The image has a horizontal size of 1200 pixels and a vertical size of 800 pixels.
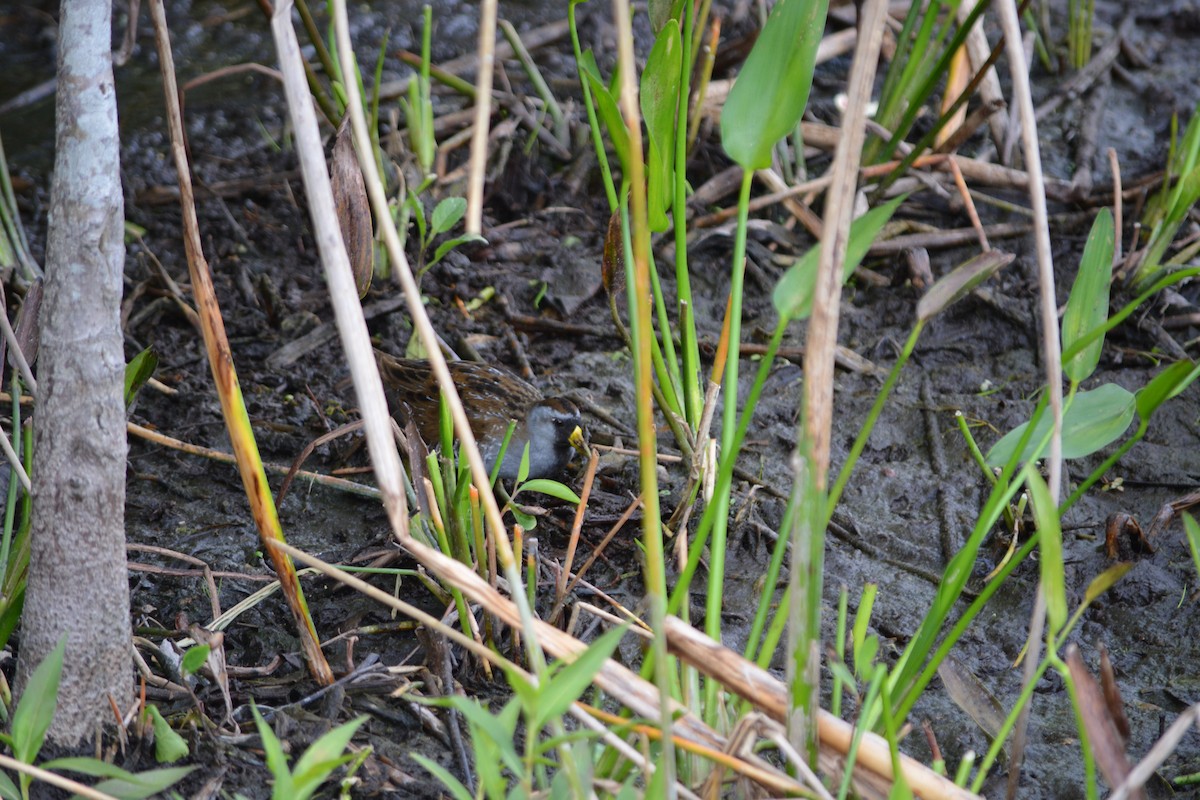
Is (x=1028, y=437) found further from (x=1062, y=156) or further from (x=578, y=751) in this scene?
(x=1062, y=156)

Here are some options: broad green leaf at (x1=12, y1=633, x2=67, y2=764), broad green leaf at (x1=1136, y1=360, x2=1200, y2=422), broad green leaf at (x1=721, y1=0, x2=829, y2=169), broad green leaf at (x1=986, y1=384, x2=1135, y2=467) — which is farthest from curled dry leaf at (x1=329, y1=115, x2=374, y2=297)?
broad green leaf at (x1=1136, y1=360, x2=1200, y2=422)

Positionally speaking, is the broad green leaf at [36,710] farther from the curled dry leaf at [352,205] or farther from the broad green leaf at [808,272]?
the broad green leaf at [808,272]

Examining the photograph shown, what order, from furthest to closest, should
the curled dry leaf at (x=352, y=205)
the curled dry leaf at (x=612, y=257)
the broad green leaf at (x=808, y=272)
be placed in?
the curled dry leaf at (x=612, y=257) < the curled dry leaf at (x=352, y=205) < the broad green leaf at (x=808, y=272)

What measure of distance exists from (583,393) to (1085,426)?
57.8 inches

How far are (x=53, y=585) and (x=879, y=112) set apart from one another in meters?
2.74

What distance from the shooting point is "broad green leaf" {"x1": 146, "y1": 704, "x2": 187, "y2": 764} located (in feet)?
4.80

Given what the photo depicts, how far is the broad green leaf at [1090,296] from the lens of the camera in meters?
1.51

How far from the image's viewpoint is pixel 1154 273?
287 cm

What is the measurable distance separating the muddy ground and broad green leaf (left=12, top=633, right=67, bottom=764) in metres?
0.27

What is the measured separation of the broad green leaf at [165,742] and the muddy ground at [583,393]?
5cm

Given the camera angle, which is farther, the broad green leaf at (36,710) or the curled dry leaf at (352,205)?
the curled dry leaf at (352,205)

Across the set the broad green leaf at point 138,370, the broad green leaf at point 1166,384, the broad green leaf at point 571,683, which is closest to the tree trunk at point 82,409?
the broad green leaf at point 138,370

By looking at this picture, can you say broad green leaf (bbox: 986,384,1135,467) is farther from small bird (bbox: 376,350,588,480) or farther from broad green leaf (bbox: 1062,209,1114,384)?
small bird (bbox: 376,350,588,480)

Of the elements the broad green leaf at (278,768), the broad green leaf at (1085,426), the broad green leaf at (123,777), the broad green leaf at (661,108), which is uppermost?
the broad green leaf at (661,108)
